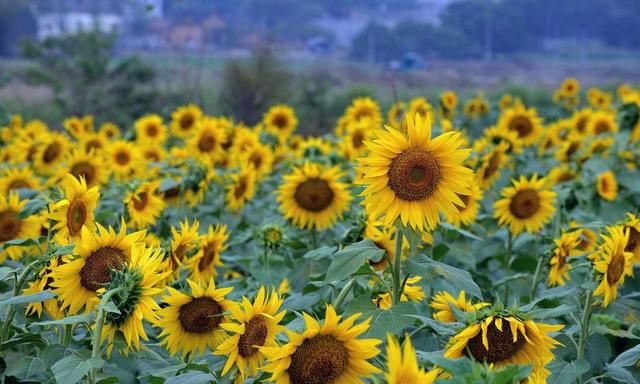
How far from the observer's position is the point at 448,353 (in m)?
2.04

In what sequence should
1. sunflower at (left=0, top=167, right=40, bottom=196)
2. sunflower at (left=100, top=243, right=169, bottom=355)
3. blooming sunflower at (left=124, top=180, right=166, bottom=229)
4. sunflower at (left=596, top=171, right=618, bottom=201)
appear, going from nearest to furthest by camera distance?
sunflower at (left=100, top=243, right=169, bottom=355) → blooming sunflower at (left=124, top=180, right=166, bottom=229) → sunflower at (left=0, top=167, right=40, bottom=196) → sunflower at (left=596, top=171, right=618, bottom=201)

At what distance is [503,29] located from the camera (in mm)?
44344

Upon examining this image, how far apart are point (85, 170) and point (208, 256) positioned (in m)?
1.70

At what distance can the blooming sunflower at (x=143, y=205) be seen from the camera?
3850 mm

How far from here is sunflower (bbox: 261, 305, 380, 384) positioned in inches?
76.5

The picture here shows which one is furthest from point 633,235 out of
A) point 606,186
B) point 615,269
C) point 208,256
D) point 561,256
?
point 606,186

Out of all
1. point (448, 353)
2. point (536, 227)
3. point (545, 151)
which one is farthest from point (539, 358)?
point (545, 151)

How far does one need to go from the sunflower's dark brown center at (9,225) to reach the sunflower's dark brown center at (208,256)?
28.9 inches

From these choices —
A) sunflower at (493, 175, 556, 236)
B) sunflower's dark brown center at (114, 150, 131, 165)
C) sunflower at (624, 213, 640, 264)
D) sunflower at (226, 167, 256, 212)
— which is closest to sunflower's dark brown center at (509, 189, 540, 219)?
sunflower at (493, 175, 556, 236)

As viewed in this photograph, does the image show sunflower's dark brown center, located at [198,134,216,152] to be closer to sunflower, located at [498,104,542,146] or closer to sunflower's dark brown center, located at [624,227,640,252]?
sunflower, located at [498,104,542,146]

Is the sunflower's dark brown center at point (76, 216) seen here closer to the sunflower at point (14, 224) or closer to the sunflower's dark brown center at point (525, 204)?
the sunflower at point (14, 224)

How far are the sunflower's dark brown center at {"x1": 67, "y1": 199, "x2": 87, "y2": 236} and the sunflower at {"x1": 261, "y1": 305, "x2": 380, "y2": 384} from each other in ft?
3.55

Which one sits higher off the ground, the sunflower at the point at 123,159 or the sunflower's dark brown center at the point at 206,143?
the sunflower's dark brown center at the point at 206,143

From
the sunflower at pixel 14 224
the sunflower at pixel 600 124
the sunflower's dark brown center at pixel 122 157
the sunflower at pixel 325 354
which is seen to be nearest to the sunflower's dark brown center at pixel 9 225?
the sunflower at pixel 14 224
